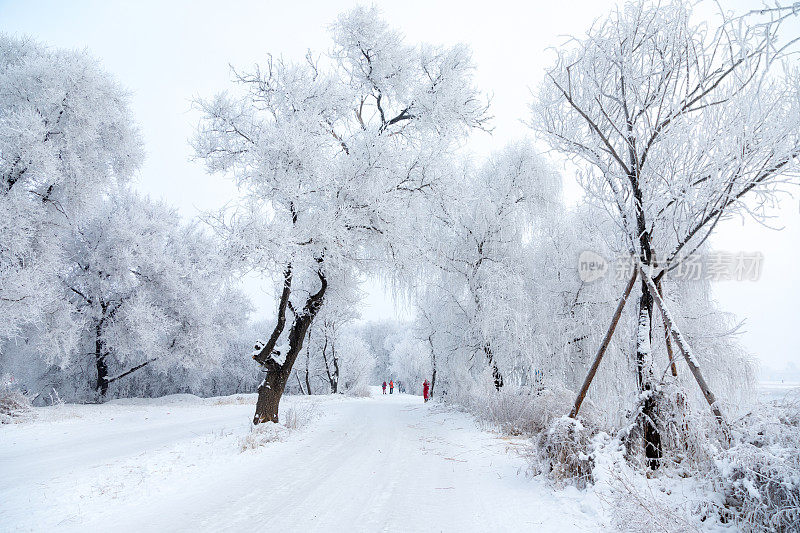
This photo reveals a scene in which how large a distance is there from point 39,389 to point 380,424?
21858 millimetres

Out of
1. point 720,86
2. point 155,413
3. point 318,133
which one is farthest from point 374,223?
point 155,413

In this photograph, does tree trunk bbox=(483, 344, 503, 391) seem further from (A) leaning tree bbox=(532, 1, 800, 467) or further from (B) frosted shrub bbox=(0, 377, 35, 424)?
(B) frosted shrub bbox=(0, 377, 35, 424)

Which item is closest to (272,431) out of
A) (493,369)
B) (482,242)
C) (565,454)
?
(565,454)

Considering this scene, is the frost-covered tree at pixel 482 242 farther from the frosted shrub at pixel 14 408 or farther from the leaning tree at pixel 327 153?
the frosted shrub at pixel 14 408

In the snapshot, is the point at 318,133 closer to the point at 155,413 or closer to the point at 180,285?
the point at 155,413

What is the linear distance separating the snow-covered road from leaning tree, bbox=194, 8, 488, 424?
2.62 meters

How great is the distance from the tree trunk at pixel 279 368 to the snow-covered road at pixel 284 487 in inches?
34.7

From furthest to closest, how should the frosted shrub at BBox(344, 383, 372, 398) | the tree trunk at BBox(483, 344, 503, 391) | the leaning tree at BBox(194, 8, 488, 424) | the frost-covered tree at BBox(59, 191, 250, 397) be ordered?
the frosted shrub at BBox(344, 383, 372, 398), the frost-covered tree at BBox(59, 191, 250, 397), the tree trunk at BBox(483, 344, 503, 391), the leaning tree at BBox(194, 8, 488, 424)

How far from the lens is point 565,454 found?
157 inches

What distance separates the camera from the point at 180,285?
19.8 m

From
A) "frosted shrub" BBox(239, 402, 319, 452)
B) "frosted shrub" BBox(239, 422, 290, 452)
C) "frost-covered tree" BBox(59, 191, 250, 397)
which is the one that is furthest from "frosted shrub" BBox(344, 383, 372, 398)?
"frosted shrub" BBox(239, 422, 290, 452)

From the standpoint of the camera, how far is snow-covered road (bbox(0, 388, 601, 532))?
10.2 ft

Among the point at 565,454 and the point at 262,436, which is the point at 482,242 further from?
the point at 565,454

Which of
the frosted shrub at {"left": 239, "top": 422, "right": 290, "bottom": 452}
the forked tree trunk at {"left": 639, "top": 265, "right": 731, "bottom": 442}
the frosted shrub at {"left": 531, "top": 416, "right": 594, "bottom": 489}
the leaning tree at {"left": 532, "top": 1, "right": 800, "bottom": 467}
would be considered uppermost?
the leaning tree at {"left": 532, "top": 1, "right": 800, "bottom": 467}
